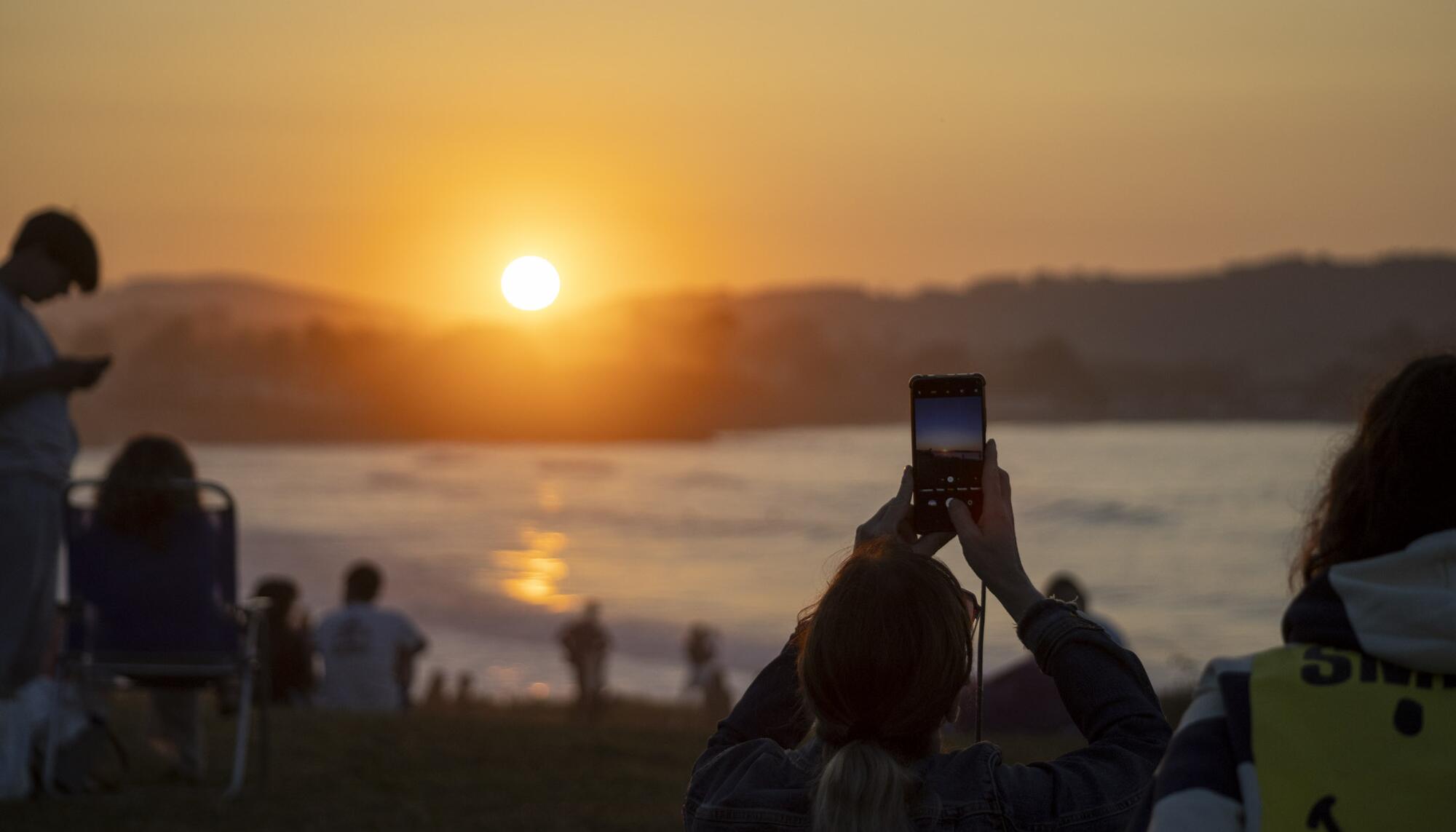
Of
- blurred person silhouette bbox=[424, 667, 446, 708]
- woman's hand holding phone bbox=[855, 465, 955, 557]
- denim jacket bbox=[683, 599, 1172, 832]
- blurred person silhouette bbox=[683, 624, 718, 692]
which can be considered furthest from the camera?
blurred person silhouette bbox=[683, 624, 718, 692]

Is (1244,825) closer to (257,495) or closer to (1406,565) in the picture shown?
(1406,565)

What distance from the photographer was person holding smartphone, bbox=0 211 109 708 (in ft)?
17.7

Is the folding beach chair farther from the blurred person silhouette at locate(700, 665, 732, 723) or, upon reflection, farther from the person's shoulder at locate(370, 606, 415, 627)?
the blurred person silhouette at locate(700, 665, 732, 723)

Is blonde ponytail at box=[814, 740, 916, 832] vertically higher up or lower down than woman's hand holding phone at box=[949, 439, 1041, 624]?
lower down

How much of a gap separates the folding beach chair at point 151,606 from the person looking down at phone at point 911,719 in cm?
400

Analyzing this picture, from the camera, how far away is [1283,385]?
328 feet

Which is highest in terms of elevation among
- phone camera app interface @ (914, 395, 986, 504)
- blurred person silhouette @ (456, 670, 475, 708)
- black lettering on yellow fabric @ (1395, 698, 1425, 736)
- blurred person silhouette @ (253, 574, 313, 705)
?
phone camera app interface @ (914, 395, 986, 504)

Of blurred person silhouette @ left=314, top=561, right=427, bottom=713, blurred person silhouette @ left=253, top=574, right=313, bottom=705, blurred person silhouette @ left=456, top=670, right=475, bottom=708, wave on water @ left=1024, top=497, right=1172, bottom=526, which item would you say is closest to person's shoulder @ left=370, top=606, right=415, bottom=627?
blurred person silhouette @ left=314, top=561, right=427, bottom=713

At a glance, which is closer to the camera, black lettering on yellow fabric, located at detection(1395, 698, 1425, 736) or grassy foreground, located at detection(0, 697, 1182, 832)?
black lettering on yellow fabric, located at detection(1395, 698, 1425, 736)

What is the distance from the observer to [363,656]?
835 cm

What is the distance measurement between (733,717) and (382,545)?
33607mm

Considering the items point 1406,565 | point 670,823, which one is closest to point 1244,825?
point 1406,565

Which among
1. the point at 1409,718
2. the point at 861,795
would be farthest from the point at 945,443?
the point at 1409,718

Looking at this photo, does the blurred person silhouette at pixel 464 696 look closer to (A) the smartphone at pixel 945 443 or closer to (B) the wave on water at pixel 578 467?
(A) the smartphone at pixel 945 443
